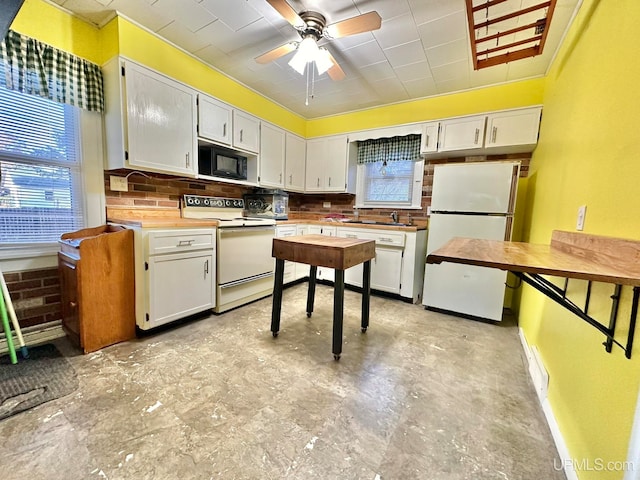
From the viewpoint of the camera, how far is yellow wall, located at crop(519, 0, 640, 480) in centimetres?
87

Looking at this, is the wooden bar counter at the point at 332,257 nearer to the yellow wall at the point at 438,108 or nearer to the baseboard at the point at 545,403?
the baseboard at the point at 545,403

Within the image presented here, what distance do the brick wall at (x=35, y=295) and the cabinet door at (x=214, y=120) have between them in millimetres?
1693

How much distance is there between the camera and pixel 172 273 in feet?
6.91

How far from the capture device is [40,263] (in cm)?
195

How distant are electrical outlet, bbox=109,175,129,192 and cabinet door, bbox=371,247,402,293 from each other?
102 inches

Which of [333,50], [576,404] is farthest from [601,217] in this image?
[333,50]

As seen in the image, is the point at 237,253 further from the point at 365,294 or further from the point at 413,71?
the point at 413,71

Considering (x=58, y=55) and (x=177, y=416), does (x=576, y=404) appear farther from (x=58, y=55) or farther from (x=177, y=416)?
(x=58, y=55)

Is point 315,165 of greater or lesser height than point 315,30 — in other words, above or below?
below

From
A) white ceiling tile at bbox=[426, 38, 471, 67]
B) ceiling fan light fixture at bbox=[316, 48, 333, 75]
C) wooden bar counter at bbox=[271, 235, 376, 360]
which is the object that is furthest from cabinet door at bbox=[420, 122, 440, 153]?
wooden bar counter at bbox=[271, 235, 376, 360]

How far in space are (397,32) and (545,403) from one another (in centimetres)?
265

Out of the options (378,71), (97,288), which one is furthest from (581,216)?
(97,288)

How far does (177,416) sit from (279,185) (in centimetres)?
275

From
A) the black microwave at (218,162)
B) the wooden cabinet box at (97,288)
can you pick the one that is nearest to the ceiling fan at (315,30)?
the black microwave at (218,162)
